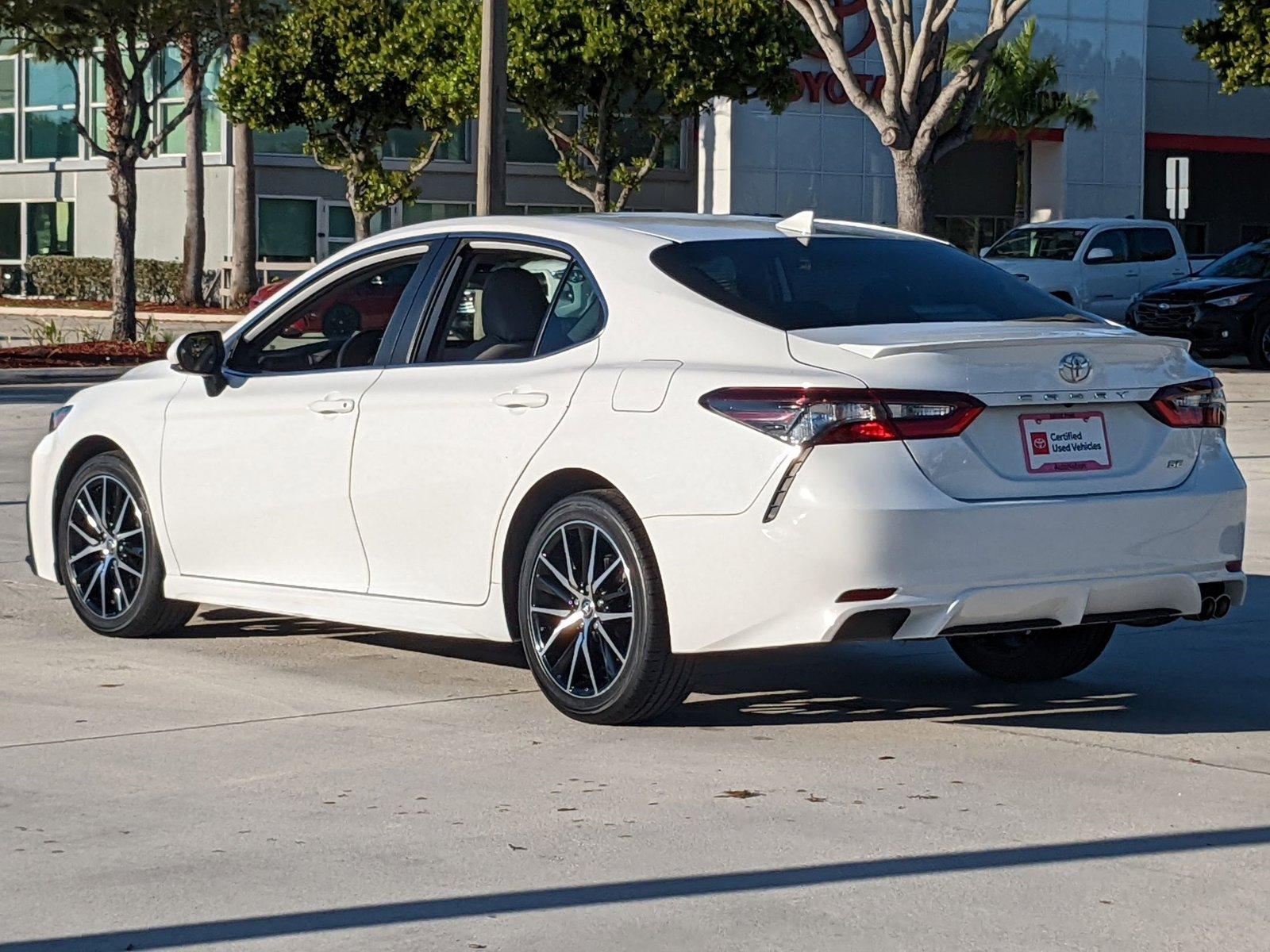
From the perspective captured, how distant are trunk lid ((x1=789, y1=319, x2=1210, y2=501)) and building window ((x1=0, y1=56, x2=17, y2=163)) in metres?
50.6

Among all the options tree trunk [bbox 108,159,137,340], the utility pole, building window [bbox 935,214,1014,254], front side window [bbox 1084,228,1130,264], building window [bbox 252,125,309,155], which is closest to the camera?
the utility pole

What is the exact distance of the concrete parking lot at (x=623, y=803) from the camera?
4.73m

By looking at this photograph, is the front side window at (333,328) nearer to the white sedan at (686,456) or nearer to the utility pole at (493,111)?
the white sedan at (686,456)

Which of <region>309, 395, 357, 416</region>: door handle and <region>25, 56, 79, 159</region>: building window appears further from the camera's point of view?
<region>25, 56, 79, 159</region>: building window

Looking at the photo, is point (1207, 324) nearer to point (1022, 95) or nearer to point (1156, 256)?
point (1156, 256)

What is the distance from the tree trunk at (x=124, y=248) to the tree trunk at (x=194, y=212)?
44.0 ft

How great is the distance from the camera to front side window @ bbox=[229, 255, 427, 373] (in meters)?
7.88

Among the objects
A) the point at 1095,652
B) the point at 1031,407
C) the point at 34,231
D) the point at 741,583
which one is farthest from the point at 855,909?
the point at 34,231

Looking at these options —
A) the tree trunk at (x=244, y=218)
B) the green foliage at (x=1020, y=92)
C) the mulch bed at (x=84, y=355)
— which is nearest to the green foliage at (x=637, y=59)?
the mulch bed at (x=84, y=355)

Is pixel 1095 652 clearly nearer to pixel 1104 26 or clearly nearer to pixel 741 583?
pixel 741 583

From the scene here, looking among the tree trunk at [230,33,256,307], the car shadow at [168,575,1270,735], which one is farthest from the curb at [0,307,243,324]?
the car shadow at [168,575,1270,735]

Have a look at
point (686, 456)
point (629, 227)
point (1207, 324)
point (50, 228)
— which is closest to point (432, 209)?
point (50, 228)

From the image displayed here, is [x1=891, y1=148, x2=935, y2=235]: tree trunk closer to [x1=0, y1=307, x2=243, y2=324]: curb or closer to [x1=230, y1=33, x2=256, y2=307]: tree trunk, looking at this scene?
[x1=0, y1=307, x2=243, y2=324]: curb

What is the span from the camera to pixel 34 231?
5441 cm
